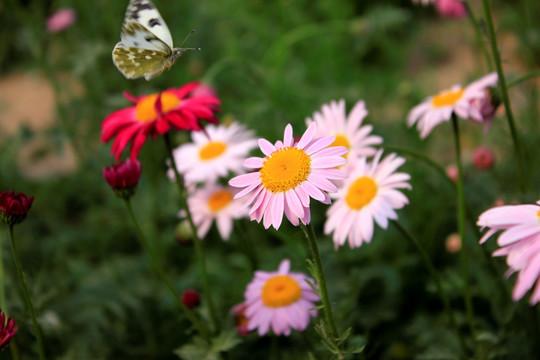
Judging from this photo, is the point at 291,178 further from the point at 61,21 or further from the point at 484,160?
the point at 61,21

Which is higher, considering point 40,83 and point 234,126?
point 40,83

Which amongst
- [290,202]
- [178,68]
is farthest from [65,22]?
[290,202]

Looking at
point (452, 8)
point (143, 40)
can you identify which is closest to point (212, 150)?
point (143, 40)

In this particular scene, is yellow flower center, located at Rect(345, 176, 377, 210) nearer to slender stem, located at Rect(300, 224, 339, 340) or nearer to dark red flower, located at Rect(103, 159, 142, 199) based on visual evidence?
slender stem, located at Rect(300, 224, 339, 340)

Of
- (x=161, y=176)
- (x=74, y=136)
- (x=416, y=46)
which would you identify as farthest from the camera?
(x=416, y=46)

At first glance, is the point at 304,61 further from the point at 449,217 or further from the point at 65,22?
the point at 449,217

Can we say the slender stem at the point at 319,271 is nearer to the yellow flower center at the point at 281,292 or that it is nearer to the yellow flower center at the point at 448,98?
the yellow flower center at the point at 281,292

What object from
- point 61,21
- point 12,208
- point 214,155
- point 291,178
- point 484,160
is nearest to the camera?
point 291,178
